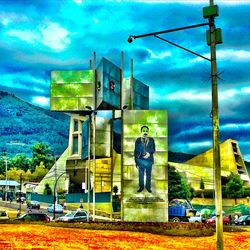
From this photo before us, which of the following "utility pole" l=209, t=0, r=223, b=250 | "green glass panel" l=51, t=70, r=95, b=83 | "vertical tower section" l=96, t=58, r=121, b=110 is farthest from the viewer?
"green glass panel" l=51, t=70, r=95, b=83

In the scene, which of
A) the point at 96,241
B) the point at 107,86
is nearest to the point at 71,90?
the point at 107,86

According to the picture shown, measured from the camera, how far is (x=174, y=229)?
37625 mm

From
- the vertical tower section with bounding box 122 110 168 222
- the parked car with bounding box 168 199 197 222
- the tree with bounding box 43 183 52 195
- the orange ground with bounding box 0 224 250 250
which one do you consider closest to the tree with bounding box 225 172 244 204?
the tree with bounding box 43 183 52 195

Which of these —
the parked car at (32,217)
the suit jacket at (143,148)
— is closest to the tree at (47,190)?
the suit jacket at (143,148)

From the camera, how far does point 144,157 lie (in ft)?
209

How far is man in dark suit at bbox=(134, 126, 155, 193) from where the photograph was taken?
208ft

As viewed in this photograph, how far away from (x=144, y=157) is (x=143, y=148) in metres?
1.16

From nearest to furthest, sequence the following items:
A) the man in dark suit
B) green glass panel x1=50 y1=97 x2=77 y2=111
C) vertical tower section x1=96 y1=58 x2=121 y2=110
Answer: the man in dark suit → vertical tower section x1=96 y1=58 x2=121 y2=110 → green glass panel x1=50 y1=97 x2=77 y2=111

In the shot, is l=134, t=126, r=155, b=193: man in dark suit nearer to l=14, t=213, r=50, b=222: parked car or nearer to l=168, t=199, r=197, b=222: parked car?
l=168, t=199, r=197, b=222: parked car

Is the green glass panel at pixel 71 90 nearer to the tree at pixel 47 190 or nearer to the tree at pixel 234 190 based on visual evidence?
the tree at pixel 234 190

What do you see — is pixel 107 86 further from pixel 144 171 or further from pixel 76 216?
pixel 76 216

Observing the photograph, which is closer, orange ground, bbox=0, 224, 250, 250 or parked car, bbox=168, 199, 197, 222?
orange ground, bbox=0, 224, 250, 250

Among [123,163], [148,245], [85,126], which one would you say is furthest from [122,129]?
[148,245]

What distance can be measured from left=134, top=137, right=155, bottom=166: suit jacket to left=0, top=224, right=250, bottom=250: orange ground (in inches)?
1198
